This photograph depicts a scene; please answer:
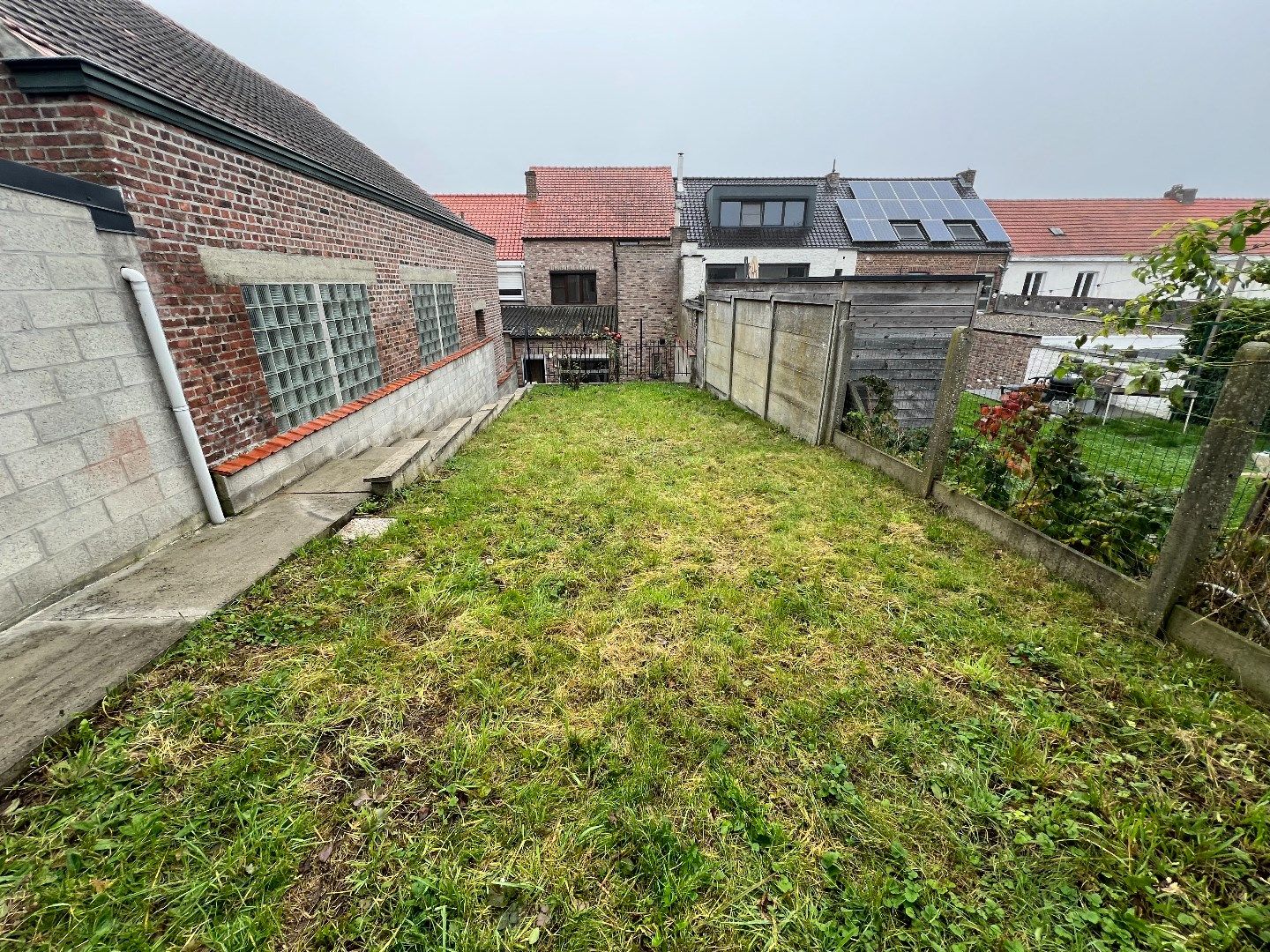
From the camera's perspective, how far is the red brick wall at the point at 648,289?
1789 centimetres

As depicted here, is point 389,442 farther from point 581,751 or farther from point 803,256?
point 803,256

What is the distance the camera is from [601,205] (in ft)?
63.4

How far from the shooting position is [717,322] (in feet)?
35.5

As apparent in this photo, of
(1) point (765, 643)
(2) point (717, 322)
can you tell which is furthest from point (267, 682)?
(2) point (717, 322)

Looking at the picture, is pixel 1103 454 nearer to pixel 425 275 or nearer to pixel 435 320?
pixel 425 275

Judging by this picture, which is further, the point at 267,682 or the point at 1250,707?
the point at 267,682

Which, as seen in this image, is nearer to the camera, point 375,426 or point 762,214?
point 375,426

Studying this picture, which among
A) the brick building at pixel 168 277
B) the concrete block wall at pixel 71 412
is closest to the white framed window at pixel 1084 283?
the brick building at pixel 168 277

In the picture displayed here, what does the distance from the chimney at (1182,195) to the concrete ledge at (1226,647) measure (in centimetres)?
3933

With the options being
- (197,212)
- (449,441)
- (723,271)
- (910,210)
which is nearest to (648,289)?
(723,271)

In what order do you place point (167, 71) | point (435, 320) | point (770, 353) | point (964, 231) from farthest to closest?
point (964, 231), point (435, 320), point (770, 353), point (167, 71)

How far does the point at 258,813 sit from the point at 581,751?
4.08 ft

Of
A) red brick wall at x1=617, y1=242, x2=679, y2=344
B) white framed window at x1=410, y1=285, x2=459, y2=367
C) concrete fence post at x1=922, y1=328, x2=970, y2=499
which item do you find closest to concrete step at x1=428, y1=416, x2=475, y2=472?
white framed window at x1=410, y1=285, x2=459, y2=367

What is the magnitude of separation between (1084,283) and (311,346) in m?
32.2
